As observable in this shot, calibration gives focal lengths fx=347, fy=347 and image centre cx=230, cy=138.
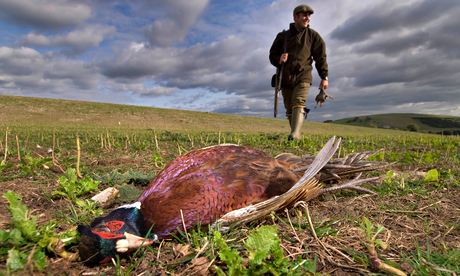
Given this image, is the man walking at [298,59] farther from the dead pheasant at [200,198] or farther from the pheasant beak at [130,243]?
the pheasant beak at [130,243]

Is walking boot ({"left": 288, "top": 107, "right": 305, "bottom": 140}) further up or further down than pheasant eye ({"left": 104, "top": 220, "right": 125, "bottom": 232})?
further up

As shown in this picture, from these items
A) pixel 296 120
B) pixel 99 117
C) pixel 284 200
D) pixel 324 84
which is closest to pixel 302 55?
pixel 324 84

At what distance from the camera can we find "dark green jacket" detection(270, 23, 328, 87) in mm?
9336

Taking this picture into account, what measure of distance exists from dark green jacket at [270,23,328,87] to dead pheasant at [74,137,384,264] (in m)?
6.54

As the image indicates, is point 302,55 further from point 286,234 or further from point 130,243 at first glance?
point 130,243

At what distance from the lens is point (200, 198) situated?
8.32ft

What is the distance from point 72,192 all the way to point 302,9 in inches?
289

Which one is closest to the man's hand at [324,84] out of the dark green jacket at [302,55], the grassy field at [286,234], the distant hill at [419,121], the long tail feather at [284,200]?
the dark green jacket at [302,55]

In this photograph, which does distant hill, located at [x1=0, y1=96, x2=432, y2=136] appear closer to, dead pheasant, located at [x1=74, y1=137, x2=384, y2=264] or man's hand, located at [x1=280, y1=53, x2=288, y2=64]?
man's hand, located at [x1=280, y1=53, x2=288, y2=64]

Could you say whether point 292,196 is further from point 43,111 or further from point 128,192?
point 43,111

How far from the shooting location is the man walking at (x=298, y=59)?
931cm

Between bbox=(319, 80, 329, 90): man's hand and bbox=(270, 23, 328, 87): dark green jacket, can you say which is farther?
bbox=(319, 80, 329, 90): man's hand

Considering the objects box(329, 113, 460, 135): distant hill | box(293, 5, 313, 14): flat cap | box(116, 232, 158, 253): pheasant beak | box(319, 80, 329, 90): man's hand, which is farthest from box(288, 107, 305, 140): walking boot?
box(329, 113, 460, 135): distant hill

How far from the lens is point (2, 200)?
376 cm
